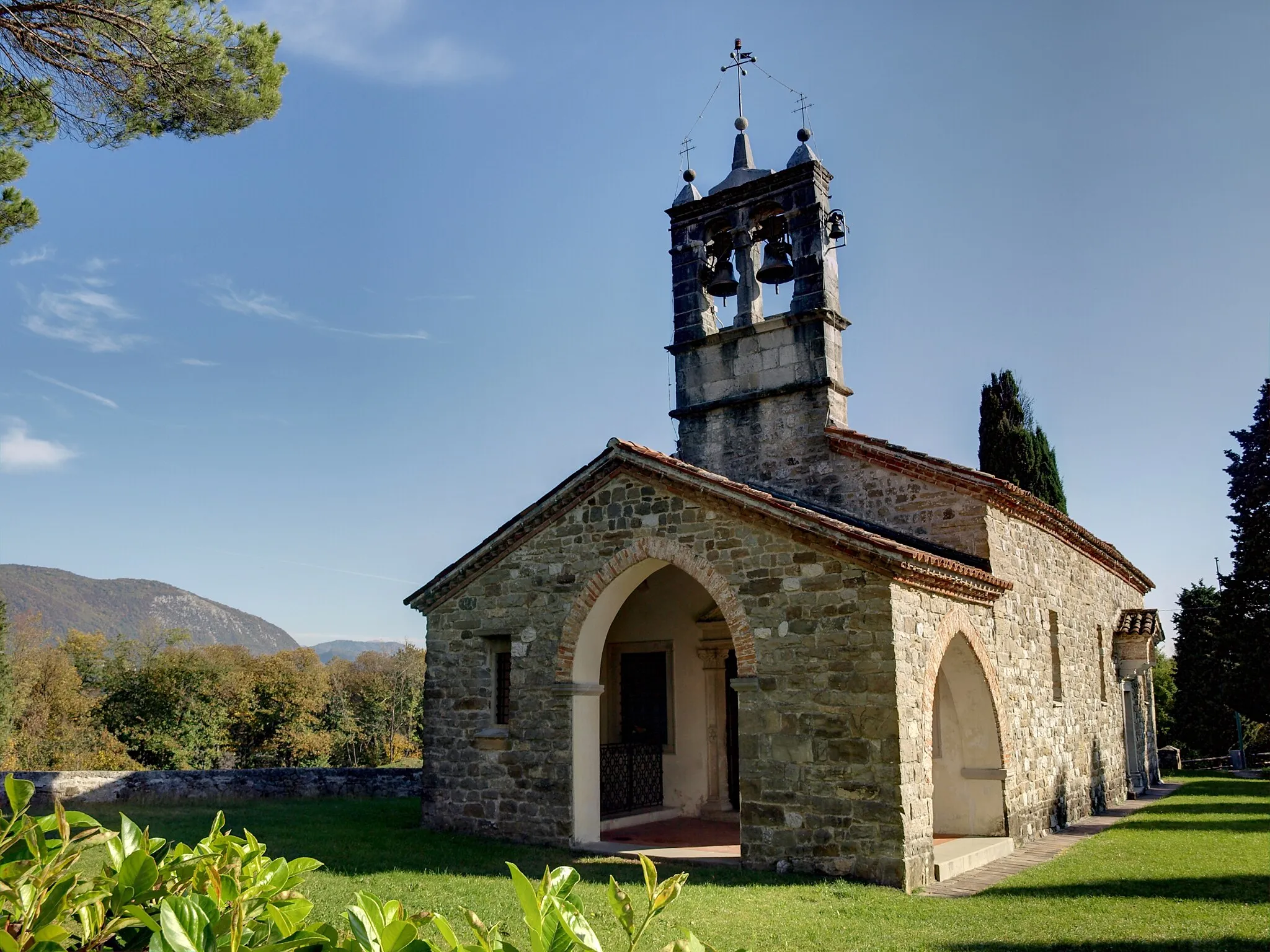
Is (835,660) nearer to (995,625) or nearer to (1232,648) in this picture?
(995,625)

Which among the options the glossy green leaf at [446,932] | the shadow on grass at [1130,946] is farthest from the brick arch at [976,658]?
the glossy green leaf at [446,932]

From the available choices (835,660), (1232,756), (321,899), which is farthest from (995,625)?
(1232,756)

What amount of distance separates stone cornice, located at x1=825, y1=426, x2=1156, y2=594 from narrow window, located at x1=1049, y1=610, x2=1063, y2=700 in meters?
1.38

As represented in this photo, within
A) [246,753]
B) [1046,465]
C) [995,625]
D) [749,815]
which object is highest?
[1046,465]

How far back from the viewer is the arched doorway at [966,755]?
11266mm

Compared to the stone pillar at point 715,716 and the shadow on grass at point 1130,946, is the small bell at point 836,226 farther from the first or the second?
the shadow on grass at point 1130,946

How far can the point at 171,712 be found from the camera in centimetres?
3369

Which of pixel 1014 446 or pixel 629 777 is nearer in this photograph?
pixel 629 777

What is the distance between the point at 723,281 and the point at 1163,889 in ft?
31.1

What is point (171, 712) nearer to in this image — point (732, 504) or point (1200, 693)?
point (732, 504)

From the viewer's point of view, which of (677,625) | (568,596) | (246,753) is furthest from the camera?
(246,753)

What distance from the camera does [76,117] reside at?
952 centimetres

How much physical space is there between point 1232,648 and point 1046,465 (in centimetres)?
661

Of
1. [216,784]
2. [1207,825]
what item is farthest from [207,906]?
[1207,825]
